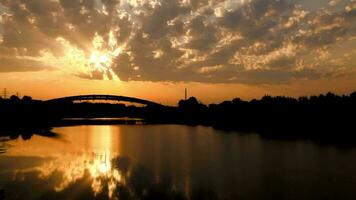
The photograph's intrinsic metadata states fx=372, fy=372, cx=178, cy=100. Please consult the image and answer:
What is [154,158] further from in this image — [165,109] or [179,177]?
[165,109]

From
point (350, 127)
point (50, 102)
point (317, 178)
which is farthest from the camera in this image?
point (50, 102)

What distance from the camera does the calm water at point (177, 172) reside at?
68.7 feet

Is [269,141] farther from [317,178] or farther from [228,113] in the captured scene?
[228,113]

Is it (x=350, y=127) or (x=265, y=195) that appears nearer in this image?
(x=265, y=195)

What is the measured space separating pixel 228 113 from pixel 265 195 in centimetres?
8710

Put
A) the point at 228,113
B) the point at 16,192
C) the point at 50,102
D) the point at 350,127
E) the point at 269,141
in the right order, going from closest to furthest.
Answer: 1. the point at 16,192
2. the point at 269,141
3. the point at 350,127
4. the point at 228,113
5. the point at 50,102

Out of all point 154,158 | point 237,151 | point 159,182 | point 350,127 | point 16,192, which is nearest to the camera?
point 16,192

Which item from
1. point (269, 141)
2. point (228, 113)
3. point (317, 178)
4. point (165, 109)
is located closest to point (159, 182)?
point (317, 178)

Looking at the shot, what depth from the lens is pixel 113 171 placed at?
2767 cm

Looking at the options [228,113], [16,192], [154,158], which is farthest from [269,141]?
[228,113]

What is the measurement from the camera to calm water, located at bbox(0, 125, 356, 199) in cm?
2095

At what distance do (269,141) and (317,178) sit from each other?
23587 millimetres

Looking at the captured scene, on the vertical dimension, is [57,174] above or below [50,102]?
below

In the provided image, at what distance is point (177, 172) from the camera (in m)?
27.2
